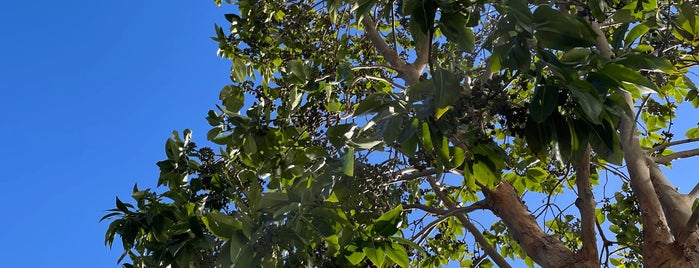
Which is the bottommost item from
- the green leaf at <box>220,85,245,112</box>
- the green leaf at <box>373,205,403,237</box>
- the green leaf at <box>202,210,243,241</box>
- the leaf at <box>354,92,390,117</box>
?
the green leaf at <box>202,210,243,241</box>

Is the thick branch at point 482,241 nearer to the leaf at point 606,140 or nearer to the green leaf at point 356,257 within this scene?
the green leaf at point 356,257

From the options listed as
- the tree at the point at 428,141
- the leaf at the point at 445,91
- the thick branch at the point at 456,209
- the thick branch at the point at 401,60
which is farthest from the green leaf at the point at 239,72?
the leaf at the point at 445,91

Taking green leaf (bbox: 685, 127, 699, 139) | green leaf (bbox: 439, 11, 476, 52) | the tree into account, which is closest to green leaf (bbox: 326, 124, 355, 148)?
the tree

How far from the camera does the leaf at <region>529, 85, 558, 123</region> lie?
2.37 meters

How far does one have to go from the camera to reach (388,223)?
2.82 meters

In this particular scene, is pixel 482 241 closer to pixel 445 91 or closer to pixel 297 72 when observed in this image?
pixel 297 72

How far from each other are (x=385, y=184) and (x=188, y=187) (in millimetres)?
1328

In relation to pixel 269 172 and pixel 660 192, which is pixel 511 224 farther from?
pixel 269 172

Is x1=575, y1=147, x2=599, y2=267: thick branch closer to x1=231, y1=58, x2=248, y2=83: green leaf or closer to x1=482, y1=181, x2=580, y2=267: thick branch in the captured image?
x1=482, y1=181, x2=580, y2=267: thick branch

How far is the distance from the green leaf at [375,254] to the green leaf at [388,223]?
0.23 ft

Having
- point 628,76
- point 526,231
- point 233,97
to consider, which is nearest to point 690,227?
point 526,231

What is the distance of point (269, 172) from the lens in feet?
13.5

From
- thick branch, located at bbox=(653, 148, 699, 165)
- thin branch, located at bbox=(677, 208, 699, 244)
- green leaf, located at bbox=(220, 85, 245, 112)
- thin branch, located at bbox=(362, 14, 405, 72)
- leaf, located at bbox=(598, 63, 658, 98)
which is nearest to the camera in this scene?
leaf, located at bbox=(598, 63, 658, 98)

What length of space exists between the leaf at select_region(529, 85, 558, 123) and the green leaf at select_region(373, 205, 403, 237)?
66 cm
